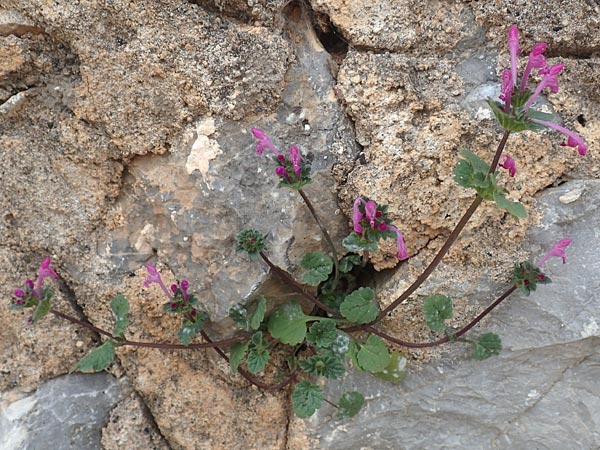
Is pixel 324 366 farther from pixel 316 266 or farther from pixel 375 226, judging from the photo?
pixel 375 226

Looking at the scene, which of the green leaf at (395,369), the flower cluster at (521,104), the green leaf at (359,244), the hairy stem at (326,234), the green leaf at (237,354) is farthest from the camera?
the green leaf at (395,369)

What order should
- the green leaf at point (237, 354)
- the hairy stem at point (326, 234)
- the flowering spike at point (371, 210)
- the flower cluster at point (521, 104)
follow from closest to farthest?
1. the flower cluster at point (521, 104)
2. the flowering spike at point (371, 210)
3. the hairy stem at point (326, 234)
4. the green leaf at point (237, 354)

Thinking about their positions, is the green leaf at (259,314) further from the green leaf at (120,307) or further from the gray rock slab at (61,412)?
the gray rock slab at (61,412)

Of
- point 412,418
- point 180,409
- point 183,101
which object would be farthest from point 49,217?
point 412,418

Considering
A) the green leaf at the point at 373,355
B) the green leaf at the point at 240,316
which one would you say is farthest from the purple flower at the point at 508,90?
the green leaf at the point at 240,316

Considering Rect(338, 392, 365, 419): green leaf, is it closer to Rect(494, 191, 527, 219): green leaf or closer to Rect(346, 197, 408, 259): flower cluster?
Rect(346, 197, 408, 259): flower cluster

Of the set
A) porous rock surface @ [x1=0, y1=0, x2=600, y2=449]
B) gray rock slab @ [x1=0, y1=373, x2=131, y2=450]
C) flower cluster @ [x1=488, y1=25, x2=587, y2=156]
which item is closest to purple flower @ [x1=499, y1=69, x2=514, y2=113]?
flower cluster @ [x1=488, y1=25, x2=587, y2=156]
